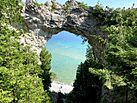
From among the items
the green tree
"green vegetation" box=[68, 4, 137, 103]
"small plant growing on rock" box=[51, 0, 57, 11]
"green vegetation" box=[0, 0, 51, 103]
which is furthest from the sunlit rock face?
"green vegetation" box=[0, 0, 51, 103]

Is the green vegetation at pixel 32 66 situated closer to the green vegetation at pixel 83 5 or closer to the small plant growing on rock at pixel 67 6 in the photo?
the green vegetation at pixel 83 5

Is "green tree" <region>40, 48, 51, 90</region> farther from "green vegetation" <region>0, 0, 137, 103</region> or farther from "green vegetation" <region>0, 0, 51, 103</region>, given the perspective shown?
"green vegetation" <region>0, 0, 51, 103</region>

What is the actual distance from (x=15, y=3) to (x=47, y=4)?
6.05 m

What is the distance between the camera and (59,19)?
27688mm

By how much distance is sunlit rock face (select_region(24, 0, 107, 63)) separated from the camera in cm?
2731

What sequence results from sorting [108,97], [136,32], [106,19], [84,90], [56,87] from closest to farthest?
[136,32], [108,97], [106,19], [84,90], [56,87]

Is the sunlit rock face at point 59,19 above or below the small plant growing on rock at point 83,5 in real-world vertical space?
below

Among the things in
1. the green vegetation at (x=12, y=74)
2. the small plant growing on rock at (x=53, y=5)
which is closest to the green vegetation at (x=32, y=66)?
the green vegetation at (x=12, y=74)

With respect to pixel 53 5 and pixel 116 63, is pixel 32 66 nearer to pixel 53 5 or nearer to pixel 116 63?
pixel 116 63

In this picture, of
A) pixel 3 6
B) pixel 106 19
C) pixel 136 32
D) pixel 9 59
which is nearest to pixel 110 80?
pixel 136 32

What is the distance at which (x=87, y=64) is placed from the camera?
3366 centimetres

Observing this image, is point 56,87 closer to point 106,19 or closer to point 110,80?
point 106,19

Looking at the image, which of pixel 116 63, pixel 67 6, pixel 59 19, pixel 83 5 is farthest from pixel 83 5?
pixel 116 63

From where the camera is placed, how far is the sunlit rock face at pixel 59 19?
27.3 m
